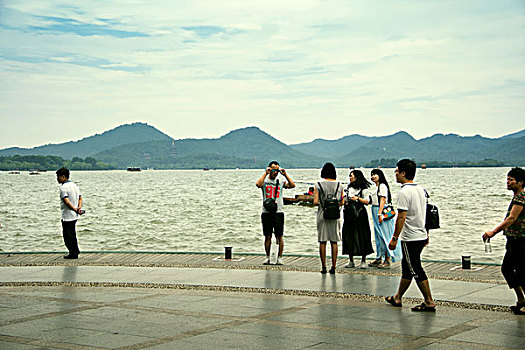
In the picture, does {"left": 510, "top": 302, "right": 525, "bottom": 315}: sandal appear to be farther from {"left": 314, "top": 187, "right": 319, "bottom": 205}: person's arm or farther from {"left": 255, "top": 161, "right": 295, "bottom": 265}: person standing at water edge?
{"left": 255, "top": 161, "right": 295, "bottom": 265}: person standing at water edge

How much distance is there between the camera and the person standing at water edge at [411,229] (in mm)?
8188

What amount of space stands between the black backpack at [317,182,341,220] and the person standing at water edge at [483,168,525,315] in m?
3.30

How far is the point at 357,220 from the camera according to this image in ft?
39.3

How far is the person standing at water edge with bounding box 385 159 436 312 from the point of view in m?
8.19

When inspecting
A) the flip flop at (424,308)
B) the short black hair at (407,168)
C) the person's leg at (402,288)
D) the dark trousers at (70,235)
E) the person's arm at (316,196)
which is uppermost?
the short black hair at (407,168)

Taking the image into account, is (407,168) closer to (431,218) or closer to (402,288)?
(431,218)

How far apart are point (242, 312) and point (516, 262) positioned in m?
3.34

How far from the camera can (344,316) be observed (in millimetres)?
7895

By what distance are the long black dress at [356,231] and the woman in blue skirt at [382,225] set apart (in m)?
0.28

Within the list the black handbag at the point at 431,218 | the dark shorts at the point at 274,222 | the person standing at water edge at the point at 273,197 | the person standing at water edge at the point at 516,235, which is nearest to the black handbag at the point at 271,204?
the person standing at water edge at the point at 273,197

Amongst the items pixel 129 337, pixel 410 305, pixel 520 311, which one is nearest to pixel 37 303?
pixel 129 337

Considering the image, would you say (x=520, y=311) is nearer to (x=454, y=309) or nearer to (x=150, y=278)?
(x=454, y=309)

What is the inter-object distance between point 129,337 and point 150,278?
431 centimetres

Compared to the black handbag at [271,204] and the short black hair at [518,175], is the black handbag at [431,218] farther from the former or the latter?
the black handbag at [271,204]
